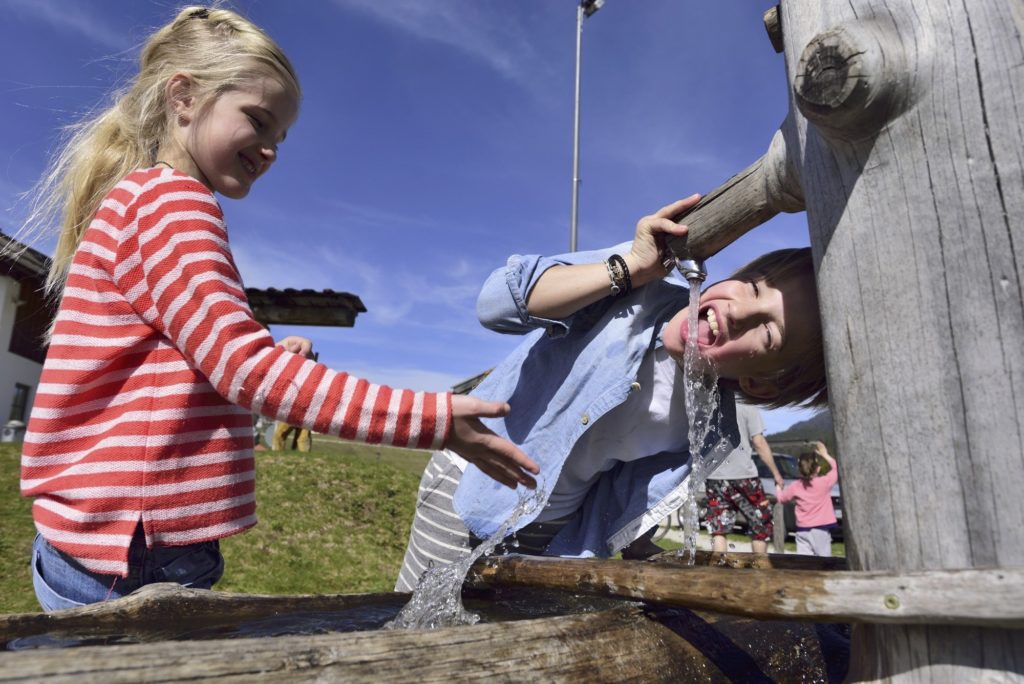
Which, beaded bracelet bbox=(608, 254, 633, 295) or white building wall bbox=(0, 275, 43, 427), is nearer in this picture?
beaded bracelet bbox=(608, 254, 633, 295)

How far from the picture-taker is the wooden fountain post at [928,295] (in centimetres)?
108

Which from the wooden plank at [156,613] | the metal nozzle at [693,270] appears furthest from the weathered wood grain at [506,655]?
the metal nozzle at [693,270]

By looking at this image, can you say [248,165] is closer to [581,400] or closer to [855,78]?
[581,400]

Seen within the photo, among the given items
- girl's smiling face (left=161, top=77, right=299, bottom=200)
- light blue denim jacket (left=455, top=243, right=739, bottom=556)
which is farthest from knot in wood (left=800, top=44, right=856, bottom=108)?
girl's smiling face (left=161, top=77, right=299, bottom=200)

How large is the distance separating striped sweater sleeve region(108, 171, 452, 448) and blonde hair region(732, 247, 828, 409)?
39.5 inches

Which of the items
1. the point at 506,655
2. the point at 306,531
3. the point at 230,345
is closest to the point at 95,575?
the point at 230,345

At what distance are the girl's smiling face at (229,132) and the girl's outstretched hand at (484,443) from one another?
0.88 meters

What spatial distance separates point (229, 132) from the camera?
6.02 feet

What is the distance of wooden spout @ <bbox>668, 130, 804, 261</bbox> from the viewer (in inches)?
62.7

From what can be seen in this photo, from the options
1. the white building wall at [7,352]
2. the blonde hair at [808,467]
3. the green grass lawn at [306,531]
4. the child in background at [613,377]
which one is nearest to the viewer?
the child in background at [613,377]

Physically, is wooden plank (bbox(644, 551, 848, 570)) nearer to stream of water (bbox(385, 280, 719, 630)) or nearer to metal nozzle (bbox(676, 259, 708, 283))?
stream of water (bbox(385, 280, 719, 630))

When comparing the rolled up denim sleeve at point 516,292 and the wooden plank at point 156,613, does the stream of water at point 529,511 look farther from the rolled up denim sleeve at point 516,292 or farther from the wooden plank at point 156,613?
the rolled up denim sleeve at point 516,292

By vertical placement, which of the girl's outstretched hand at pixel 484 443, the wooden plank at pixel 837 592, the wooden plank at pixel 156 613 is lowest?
the wooden plank at pixel 156 613

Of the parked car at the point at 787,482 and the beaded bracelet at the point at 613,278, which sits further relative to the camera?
the parked car at the point at 787,482
